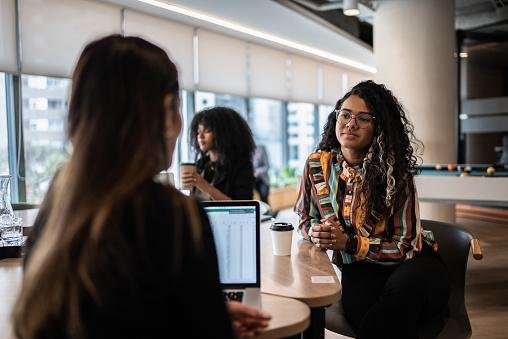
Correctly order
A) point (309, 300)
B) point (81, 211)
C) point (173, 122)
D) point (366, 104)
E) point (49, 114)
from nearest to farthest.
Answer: point (81, 211), point (173, 122), point (309, 300), point (366, 104), point (49, 114)

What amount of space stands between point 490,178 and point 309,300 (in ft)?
11.6

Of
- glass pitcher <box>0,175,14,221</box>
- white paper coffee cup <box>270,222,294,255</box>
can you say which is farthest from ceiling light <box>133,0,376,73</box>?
white paper coffee cup <box>270,222,294,255</box>

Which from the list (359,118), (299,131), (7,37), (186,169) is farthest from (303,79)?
(359,118)

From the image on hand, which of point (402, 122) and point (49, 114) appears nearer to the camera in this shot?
point (402, 122)

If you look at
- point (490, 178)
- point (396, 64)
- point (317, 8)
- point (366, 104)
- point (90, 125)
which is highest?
point (317, 8)

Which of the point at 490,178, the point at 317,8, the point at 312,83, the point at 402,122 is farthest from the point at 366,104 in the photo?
the point at 312,83

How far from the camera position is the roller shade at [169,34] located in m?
5.27

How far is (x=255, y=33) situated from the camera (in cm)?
656

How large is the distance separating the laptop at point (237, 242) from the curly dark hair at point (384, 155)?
2.30 feet

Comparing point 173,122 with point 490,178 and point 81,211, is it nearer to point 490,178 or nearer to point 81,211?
point 81,211

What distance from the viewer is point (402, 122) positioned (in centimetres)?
210

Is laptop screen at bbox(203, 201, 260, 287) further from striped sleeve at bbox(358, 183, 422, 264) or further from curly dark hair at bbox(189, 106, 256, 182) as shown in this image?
curly dark hair at bbox(189, 106, 256, 182)

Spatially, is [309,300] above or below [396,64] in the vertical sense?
below

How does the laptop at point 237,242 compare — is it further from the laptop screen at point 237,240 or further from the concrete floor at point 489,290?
the concrete floor at point 489,290
